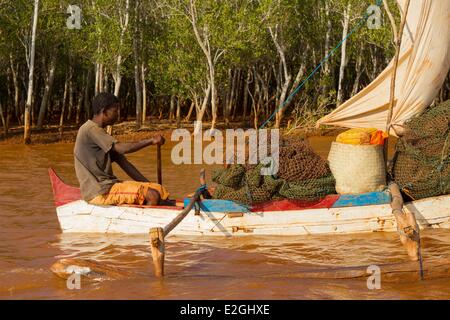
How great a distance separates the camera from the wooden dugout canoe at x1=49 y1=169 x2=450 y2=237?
7.70 m

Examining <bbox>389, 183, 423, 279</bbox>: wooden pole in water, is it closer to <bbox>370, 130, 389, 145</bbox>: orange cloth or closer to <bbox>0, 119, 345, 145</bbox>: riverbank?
<bbox>370, 130, 389, 145</bbox>: orange cloth

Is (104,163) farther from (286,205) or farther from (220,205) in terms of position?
(286,205)

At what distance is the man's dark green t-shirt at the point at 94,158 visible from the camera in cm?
754

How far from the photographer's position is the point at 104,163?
7781 mm

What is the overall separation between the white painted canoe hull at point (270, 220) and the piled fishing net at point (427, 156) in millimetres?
152

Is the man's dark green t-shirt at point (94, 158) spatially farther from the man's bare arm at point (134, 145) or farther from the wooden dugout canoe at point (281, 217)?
the wooden dugout canoe at point (281, 217)

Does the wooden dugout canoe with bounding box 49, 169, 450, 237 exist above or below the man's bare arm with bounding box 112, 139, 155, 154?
below

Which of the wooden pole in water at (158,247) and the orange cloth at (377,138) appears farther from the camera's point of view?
the orange cloth at (377,138)

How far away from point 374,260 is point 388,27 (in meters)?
18.9

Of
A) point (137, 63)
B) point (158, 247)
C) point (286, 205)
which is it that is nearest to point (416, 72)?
point (286, 205)

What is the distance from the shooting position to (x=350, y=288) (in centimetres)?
612

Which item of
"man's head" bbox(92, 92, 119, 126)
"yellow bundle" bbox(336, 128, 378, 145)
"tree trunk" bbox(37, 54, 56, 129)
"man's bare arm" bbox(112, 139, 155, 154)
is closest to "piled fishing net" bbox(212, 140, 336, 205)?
"yellow bundle" bbox(336, 128, 378, 145)

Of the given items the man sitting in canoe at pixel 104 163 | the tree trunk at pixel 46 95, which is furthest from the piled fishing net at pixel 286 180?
the tree trunk at pixel 46 95

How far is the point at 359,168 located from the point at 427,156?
818 mm
